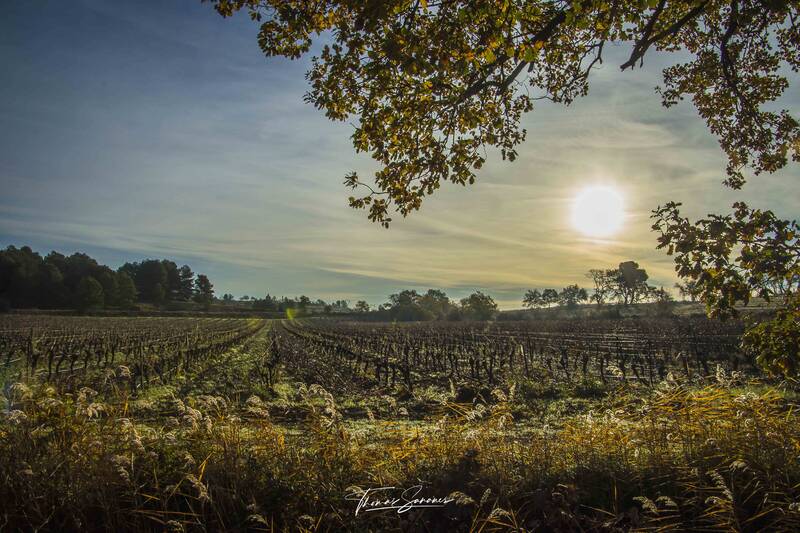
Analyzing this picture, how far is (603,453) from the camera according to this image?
5.30 metres

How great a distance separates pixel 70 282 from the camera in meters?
110

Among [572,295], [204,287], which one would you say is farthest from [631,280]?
[204,287]

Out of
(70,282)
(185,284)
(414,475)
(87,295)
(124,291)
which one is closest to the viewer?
(414,475)

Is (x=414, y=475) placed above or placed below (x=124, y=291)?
below

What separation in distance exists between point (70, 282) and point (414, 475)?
135144 millimetres

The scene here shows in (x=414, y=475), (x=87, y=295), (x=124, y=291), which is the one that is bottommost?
(x=87, y=295)

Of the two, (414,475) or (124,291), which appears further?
(124,291)

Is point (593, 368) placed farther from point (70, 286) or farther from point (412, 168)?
point (70, 286)

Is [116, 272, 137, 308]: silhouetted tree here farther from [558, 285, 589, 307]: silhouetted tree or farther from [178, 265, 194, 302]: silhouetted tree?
[558, 285, 589, 307]: silhouetted tree

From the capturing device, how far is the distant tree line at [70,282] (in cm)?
9919

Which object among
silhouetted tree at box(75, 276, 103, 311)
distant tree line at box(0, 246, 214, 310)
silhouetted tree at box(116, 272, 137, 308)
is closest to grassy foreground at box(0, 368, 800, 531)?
distant tree line at box(0, 246, 214, 310)

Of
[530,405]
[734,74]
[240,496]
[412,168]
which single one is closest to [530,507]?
[240,496]

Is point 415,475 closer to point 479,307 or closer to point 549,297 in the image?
point 479,307

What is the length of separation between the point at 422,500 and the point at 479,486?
0.68m
